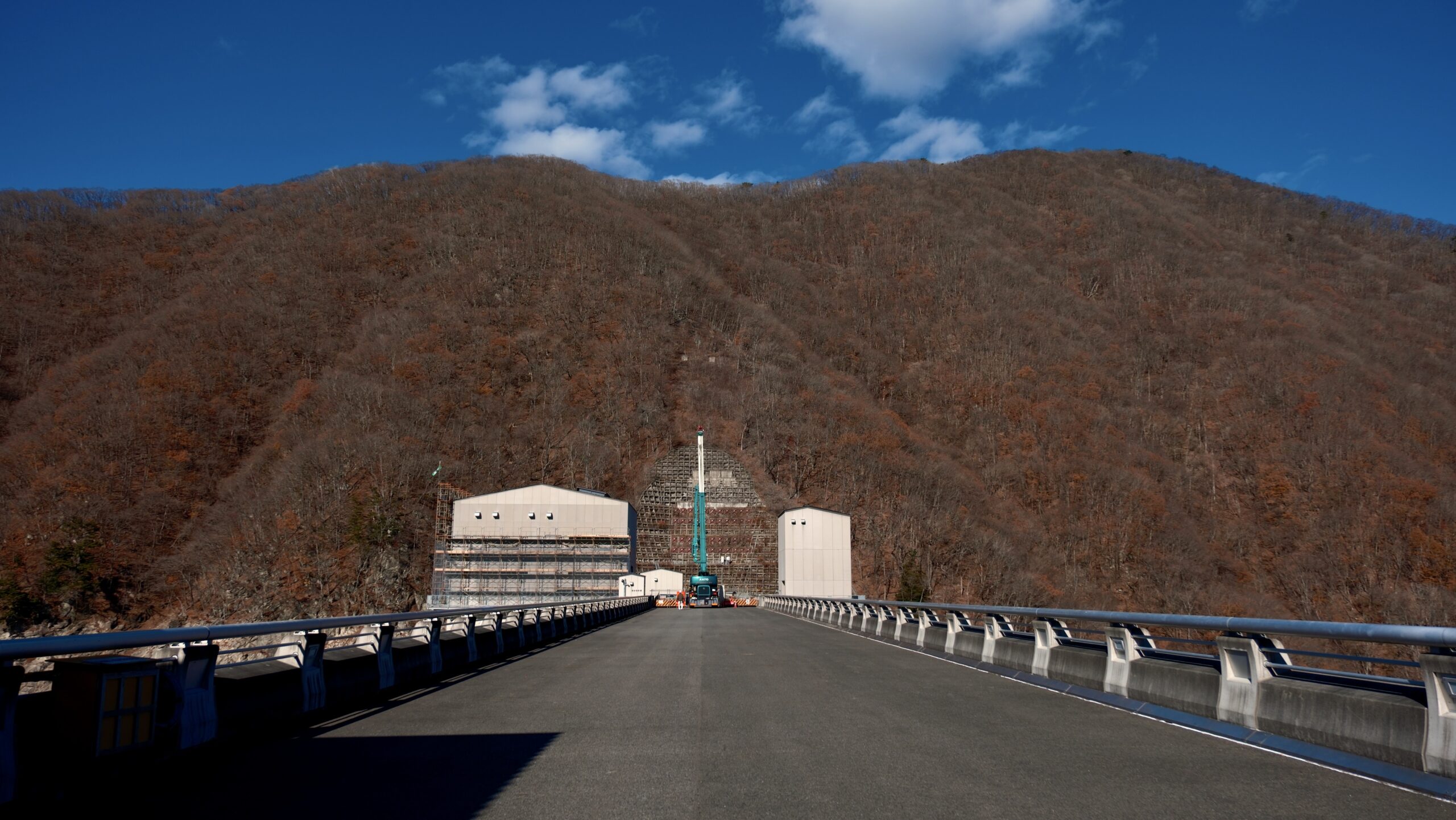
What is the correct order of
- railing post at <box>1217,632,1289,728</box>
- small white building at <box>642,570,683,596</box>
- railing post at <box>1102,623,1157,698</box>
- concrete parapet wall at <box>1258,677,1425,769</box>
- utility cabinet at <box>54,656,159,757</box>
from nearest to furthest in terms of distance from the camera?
utility cabinet at <box>54,656,159,757</box> → concrete parapet wall at <box>1258,677,1425,769</box> → railing post at <box>1217,632,1289,728</box> → railing post at <box>1102,623,1157,698</box> → small white building at <box>642,570,683,596</box>

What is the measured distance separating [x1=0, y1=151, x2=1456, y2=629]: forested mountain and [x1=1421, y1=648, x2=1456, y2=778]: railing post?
68965mm

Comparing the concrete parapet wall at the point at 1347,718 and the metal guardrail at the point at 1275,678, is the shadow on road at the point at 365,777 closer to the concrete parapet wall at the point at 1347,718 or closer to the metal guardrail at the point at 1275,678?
the metal guardrail at the point at 1275,678

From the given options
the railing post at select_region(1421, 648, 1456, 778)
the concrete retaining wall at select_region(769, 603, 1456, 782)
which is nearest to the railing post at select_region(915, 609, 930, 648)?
the concrete retaining wall at select_region(769, 603, 1456, 782)

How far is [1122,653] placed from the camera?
10.7 meters

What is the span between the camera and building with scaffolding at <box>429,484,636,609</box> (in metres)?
80.2

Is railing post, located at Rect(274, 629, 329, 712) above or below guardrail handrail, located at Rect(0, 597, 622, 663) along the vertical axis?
below

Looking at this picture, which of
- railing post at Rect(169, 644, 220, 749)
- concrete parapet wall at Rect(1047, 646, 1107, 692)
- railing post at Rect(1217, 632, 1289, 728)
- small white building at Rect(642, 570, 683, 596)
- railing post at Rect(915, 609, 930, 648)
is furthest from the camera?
small white building at Rect(642, 570, 683, 596)

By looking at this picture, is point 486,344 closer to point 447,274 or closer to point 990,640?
A: point 447,274

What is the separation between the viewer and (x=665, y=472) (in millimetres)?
110062

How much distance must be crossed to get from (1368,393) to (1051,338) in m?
48.1

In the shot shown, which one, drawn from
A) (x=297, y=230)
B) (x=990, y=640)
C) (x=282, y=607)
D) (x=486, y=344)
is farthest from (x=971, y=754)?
(x=297, y=230)

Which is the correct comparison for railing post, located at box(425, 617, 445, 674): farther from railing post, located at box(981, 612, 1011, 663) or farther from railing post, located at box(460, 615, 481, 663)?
railing post, located at box(981, 612, 1011, 663)

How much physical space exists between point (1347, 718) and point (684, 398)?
124489mm

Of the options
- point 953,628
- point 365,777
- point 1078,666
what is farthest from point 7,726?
point 953,628
